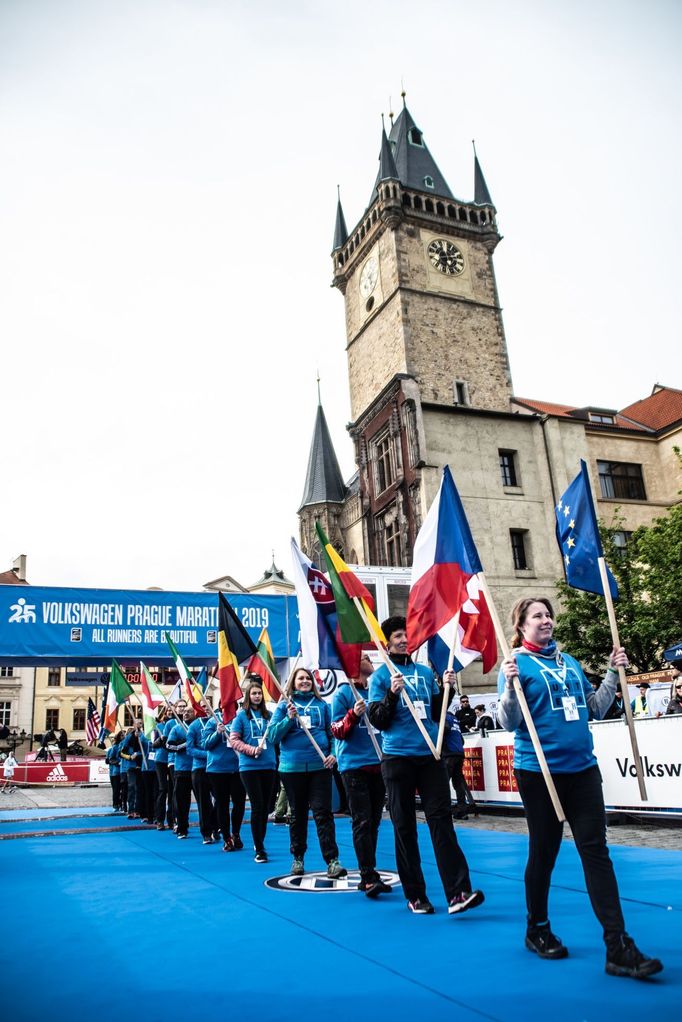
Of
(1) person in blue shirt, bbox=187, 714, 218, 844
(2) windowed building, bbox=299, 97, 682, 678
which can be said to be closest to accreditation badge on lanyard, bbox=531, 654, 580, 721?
(1) person in blue shirt, bbox=187, 714, 218, 844

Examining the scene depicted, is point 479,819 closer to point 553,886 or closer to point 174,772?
point 174,772

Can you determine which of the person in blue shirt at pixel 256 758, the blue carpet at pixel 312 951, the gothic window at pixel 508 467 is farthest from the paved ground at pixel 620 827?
the gothic window at pixel 508 467

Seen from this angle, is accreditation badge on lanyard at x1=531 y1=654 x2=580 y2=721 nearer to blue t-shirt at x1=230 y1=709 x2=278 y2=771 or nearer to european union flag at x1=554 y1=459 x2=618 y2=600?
european union flag at x1=554 y1=459 x2=618 y2=600

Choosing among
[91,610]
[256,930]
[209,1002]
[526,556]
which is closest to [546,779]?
[209,1002]

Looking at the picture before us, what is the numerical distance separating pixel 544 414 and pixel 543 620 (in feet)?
120

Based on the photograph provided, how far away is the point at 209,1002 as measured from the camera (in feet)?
13.2

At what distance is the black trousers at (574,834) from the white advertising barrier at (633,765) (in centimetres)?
505

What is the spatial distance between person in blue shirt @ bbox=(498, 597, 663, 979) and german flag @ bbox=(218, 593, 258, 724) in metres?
6.85

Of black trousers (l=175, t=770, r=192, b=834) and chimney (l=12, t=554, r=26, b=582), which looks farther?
chimney (l=12, t=554, r=26, b=582)

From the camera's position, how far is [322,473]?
55.4 metres

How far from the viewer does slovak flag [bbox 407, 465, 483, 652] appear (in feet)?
22.5

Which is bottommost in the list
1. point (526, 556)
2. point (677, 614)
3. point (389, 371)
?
point (677, 614)

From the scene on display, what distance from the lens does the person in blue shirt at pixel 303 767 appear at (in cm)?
809

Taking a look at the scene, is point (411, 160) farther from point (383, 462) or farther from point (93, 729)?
point (93, 729)
